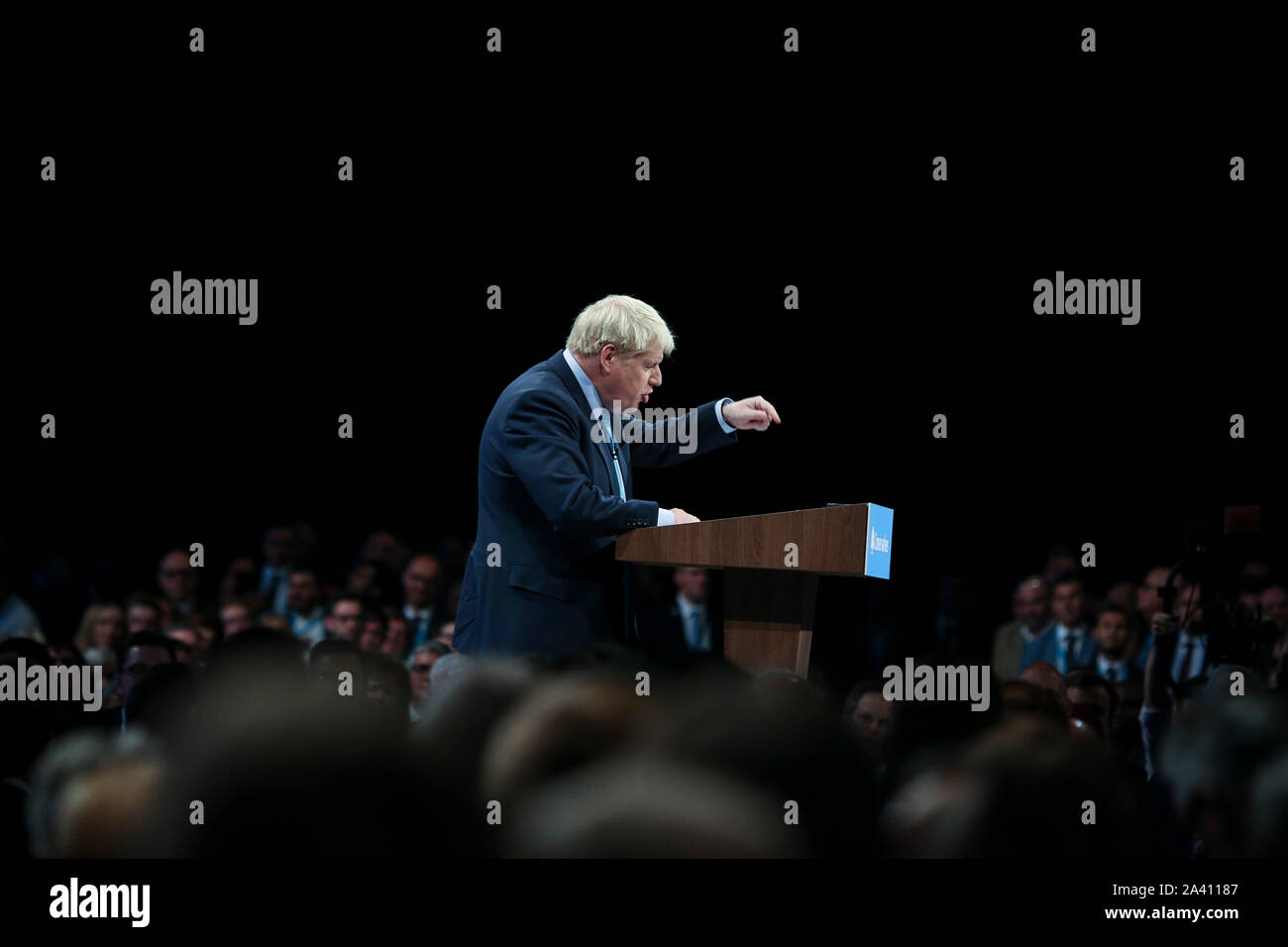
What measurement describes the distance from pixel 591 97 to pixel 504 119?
417 millimetres

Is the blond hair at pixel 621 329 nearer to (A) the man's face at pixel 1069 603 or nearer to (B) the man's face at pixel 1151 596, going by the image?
(A) the man's face at pixel 1069 603

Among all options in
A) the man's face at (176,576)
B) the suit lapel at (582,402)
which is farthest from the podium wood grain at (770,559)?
the man's face at (176,576)

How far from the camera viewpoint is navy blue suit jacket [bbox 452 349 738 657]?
8.70 feet

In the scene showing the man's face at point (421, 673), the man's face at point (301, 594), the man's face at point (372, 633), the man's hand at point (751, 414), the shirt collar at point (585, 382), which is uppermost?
the shirt collar at point (585, 382)

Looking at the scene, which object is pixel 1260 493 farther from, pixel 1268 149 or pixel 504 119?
pixel 504 119

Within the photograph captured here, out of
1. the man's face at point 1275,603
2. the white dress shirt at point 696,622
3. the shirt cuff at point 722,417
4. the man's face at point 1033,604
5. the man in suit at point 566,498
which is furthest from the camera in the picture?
the white dress shirt at point 696,622

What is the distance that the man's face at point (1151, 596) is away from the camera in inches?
230

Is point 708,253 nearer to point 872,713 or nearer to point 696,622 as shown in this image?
point 696,622

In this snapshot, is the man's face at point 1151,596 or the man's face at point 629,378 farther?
the man's face at point 1151,596

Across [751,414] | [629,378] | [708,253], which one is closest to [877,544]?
[751,414]

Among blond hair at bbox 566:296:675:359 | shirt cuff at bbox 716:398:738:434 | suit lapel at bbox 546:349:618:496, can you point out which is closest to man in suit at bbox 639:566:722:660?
shirt cuff at bbox 716:398:738:434

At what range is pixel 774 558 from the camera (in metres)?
2.57

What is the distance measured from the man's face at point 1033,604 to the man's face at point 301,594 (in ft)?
9.94

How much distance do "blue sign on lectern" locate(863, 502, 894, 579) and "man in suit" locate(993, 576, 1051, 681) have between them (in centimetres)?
336
